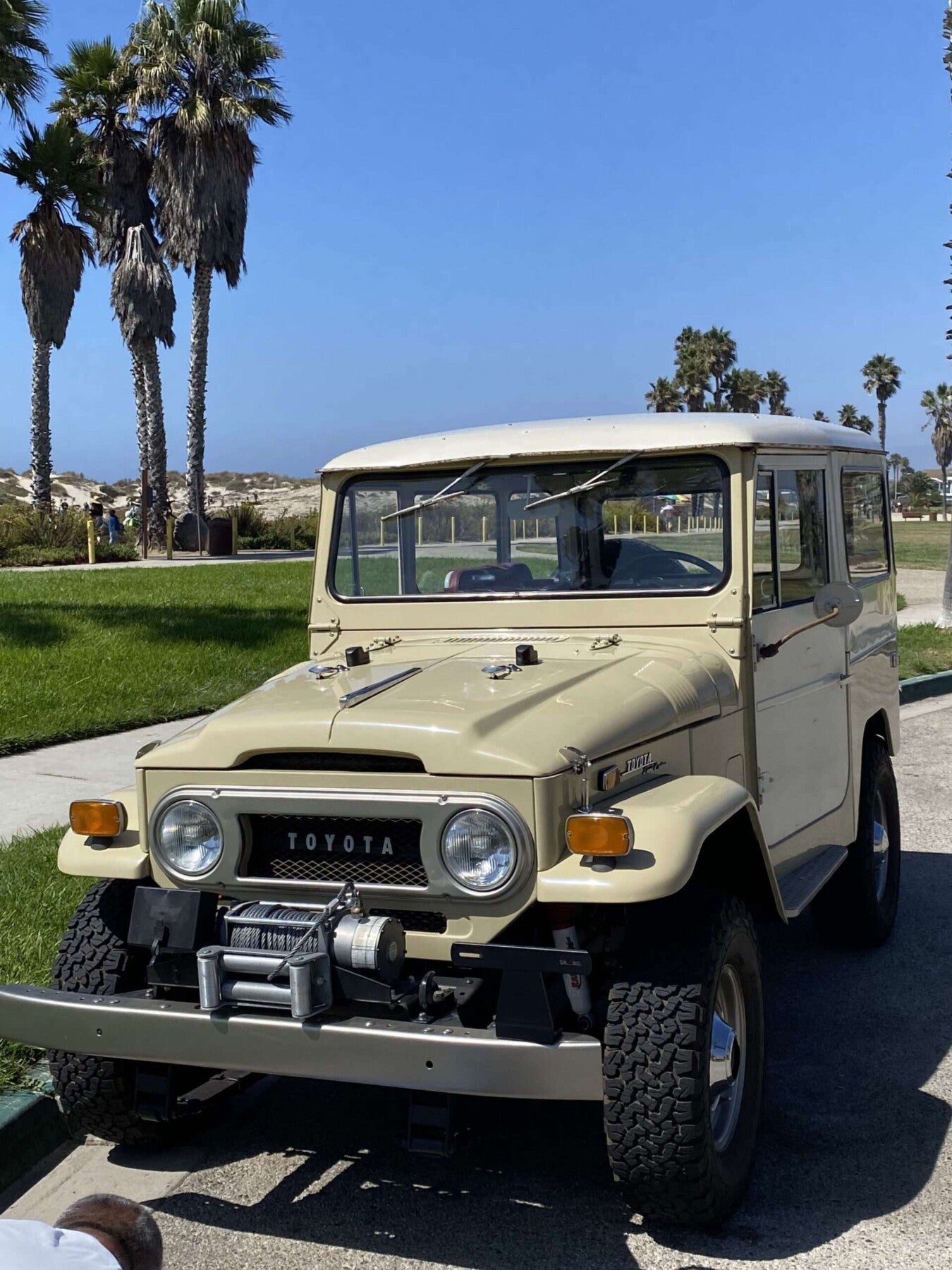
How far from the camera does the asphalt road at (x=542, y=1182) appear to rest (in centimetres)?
334

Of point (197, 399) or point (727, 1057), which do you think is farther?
point (197, 399)

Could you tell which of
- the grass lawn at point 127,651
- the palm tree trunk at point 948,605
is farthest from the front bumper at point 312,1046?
the palm tree trunk at point 948,605

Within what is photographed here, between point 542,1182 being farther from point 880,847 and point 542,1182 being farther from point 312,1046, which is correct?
point 880,847

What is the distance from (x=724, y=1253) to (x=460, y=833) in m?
1.22

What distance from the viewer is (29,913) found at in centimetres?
528

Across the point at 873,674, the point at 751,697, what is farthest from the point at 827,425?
the point at 751,697

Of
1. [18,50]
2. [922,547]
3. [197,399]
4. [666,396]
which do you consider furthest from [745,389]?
[18,50]

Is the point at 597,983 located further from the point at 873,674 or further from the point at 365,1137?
the point at 873,674

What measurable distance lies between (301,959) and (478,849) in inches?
19.3

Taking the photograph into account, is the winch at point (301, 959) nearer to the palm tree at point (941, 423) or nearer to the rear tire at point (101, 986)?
the rear tire at point (101, 986)

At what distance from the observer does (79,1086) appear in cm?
362

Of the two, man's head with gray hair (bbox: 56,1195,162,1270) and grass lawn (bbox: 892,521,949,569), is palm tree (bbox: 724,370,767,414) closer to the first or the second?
grass lawn (bbox: 892,521,949,569)

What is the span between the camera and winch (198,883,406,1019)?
3.09 metres

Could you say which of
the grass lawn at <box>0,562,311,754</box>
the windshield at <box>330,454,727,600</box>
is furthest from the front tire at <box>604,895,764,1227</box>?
the grass lawn at <box>0,562,311,754</box>
